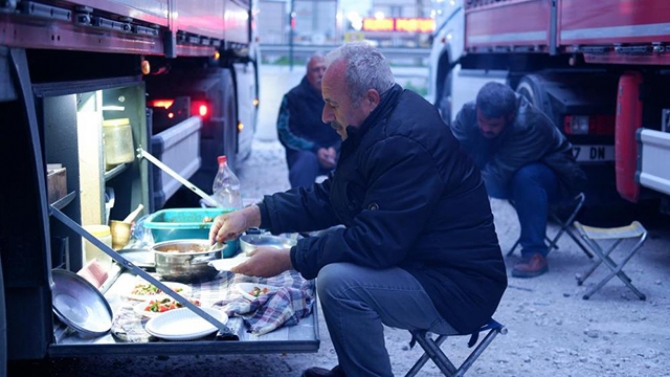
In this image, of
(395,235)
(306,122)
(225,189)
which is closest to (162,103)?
(306,122)

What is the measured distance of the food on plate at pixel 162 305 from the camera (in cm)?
402

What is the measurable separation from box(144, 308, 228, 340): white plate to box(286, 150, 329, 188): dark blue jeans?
3522 mm

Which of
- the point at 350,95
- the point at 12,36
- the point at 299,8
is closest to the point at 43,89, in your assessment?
the point at 12,36

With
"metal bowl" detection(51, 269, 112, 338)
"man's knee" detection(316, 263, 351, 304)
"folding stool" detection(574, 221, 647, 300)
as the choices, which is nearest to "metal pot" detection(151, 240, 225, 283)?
"metal bowl" detection(51, 269, 112, 338)

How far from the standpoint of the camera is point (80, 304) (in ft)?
12.5

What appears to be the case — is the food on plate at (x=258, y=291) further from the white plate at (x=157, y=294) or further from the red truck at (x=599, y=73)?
the red truck at (x=599, y=73)

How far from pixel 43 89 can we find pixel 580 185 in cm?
448

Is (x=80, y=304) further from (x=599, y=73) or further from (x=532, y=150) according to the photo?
(x=599, y=73)

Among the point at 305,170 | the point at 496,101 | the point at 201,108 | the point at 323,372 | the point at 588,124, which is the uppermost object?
the point at 496,101

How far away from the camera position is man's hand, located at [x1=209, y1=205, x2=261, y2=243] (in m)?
4.18

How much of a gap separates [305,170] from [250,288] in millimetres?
3138

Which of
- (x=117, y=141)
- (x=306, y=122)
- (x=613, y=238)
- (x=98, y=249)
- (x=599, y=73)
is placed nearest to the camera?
(x=98, y=249)

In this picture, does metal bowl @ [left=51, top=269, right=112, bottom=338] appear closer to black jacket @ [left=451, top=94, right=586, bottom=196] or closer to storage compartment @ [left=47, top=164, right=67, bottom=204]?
storage compartment @ [left=47, top=164, right=67, bottom=204]

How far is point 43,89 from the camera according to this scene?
10.8 feet
